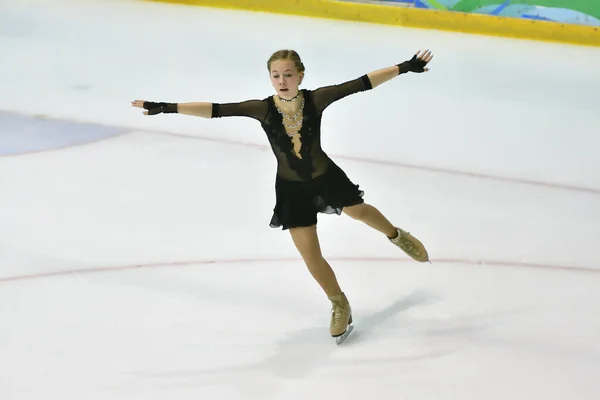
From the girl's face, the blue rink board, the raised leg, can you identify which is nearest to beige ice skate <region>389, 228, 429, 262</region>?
the raised leg

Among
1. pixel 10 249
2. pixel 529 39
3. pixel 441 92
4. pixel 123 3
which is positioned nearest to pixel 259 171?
pixel 10 249

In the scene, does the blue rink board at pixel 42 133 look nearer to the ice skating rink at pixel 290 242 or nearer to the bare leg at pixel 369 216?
the ice skating rink at pixel 290 242

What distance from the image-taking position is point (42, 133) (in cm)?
526

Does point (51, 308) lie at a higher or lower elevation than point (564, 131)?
lower

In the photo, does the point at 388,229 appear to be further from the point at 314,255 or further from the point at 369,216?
the point at 314,255

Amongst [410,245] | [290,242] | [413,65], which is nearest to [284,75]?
[413,65]

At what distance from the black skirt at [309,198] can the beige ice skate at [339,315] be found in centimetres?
30

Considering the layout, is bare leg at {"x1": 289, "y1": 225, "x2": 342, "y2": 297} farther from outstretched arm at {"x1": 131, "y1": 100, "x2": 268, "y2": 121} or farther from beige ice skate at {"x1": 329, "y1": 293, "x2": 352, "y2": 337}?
outstretched arm at {"x1": 131, "y1": 100, "x2": 268, "y2": 121}

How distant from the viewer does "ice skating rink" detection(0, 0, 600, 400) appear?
2.86 metres

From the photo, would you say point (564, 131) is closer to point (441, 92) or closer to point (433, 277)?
point (441, 92)

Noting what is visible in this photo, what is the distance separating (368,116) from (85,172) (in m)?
1.87

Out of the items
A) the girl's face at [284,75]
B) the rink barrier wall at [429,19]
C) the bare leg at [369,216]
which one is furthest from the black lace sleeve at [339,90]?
the rink barrier wall at [429,19]

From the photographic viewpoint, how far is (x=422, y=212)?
4.06 m

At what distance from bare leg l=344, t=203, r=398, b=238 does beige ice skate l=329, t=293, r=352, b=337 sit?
12.0 inches
